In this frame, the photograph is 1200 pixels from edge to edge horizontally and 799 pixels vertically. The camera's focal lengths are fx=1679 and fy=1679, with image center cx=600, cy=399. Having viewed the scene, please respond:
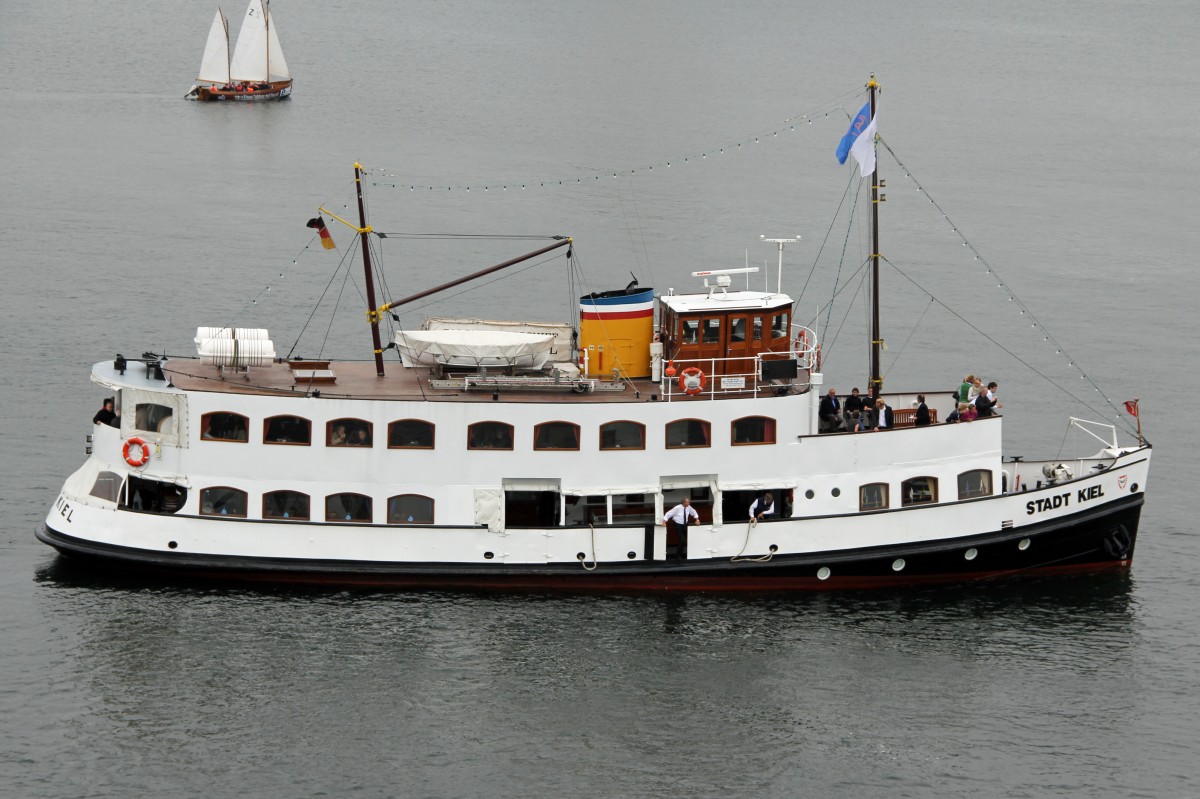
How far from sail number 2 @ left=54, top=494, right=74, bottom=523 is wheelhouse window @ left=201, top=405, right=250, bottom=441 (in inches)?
151

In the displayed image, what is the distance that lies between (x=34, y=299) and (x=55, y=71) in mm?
64011

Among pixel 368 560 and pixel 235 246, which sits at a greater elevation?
pixel 235 246

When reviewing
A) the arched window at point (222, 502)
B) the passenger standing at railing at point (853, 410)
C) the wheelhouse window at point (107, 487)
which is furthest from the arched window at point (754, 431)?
the wheelhouse window at point (107, 487)

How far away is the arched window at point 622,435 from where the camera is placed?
40.4 meters

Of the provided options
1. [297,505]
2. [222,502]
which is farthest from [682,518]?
[222,502]

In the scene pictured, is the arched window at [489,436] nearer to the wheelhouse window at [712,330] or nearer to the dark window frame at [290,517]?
the dark window frame at [290,517]

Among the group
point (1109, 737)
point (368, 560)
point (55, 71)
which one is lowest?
point (1109, 737)

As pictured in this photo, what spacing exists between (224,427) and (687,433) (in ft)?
36.5

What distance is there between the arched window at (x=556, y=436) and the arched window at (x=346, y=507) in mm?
4325

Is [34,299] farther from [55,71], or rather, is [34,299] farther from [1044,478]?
[55,71]

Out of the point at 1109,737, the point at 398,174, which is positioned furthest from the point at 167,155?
the point at 1109,737

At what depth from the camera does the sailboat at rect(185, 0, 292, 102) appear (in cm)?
12175

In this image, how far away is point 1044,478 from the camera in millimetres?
43938

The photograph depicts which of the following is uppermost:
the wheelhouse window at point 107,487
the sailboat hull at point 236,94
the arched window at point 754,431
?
the sailboat hull at point 236,94
